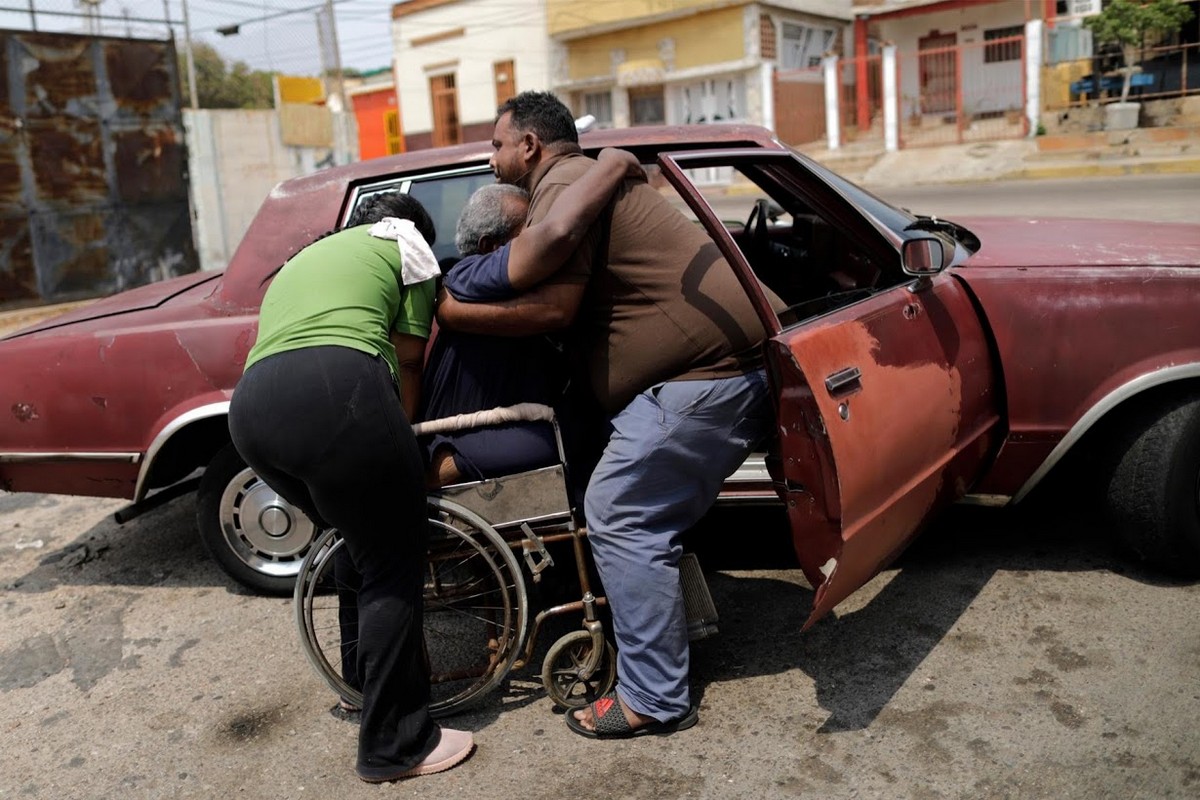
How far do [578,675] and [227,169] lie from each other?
1546 centimetres

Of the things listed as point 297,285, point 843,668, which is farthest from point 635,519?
point 297,285

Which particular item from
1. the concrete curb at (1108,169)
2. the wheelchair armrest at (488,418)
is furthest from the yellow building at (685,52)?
the wheelchair armrest at (488,418)

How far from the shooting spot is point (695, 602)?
3.22m

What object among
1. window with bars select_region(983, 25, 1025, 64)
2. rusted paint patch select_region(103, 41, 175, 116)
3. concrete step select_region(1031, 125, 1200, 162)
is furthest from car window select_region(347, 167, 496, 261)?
window with bars select_region(983, 25, 1025, 64)

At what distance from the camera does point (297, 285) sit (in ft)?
9.43

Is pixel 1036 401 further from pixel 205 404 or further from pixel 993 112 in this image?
pixel 993 112

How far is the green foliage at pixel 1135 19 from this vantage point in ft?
63.0

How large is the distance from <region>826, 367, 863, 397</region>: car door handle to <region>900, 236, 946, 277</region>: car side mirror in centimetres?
48

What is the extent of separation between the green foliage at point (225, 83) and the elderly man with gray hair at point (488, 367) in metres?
41.7

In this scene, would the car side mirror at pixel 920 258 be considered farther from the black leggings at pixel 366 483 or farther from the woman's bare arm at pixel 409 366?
the black leggings at pixel 366 483

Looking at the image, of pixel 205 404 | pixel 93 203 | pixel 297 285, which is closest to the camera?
pixel 297 285

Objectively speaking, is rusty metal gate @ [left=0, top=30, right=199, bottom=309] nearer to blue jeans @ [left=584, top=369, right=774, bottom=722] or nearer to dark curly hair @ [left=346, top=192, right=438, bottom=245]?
dark curly hair @ [left=346, top=192, right=438, bottom=245]

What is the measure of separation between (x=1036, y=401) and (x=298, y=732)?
8.68 ft

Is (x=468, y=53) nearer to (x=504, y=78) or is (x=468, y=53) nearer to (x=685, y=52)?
(x=504, y=78)
